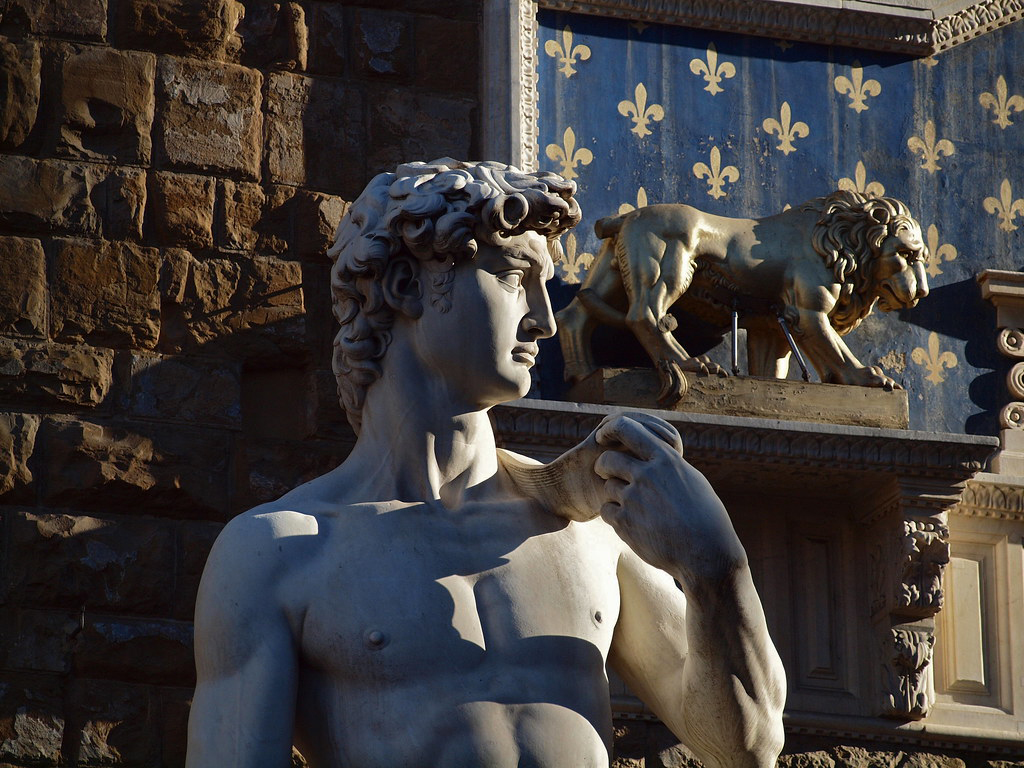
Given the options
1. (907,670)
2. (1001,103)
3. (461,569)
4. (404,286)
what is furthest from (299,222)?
(461,569)

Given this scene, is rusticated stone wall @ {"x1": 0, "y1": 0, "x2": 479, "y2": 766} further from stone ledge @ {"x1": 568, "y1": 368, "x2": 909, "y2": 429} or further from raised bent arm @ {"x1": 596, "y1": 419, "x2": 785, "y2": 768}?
raised bent arm @ {"x1": 596, "y1": 419, "x2": 785, "y2": 768}

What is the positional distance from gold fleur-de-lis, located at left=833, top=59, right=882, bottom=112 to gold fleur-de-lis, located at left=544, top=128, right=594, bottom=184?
72cm

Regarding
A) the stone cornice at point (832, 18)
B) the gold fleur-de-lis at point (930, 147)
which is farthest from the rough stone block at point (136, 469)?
the gold fleur-de-lis at point (930, 147)

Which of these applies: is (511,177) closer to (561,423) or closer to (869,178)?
(561,423)

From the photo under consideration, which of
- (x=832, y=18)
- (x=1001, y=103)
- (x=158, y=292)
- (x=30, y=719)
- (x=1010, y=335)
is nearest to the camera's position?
(x=30, y=719)

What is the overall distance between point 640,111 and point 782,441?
1.04m

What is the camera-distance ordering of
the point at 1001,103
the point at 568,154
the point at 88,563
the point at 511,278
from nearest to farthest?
the point at 511,278, the point at 88,563, the point at 568,154, the point at 1001,103

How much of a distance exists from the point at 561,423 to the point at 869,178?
1252 mm

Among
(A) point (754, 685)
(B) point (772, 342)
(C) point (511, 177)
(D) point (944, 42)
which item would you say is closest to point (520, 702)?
(A) point (754, 685)

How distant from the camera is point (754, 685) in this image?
315 centimetres

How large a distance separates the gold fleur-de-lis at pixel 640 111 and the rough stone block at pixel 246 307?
0.93 metres

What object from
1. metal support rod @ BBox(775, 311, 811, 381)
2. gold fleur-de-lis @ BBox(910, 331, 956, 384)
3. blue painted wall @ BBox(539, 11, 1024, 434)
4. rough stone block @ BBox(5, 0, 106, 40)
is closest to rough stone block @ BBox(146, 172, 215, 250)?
rough stone block @ BBox(5, 0, 106, 40)

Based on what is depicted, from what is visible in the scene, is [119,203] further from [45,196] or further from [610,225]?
[610,225]

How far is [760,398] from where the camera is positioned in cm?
524
